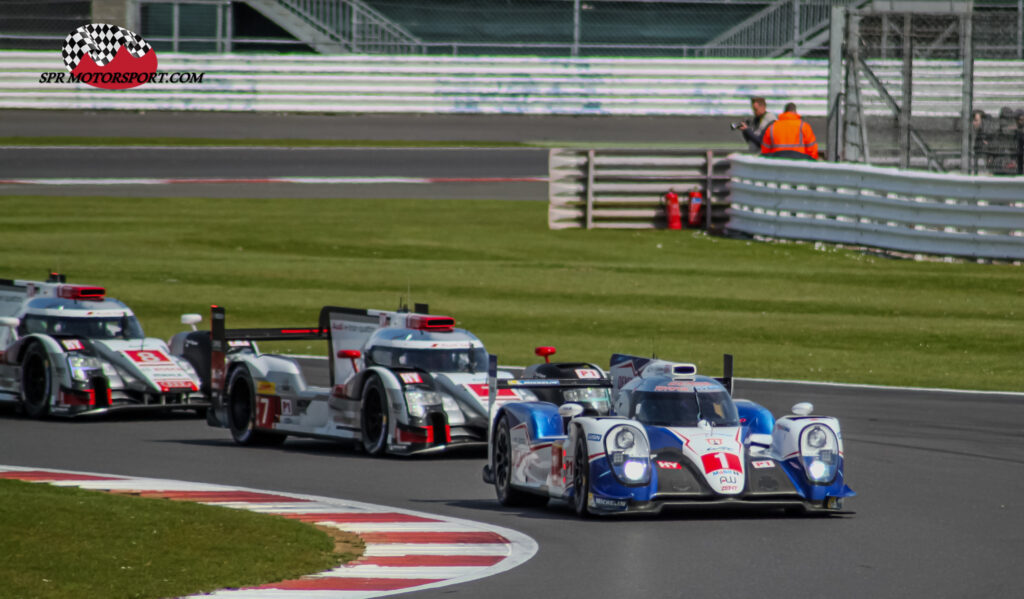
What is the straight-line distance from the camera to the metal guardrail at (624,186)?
31516mm

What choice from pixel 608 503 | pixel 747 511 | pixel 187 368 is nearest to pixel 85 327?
pixel 187 368

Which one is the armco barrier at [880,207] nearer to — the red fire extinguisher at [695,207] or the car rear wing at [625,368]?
the red fire extinguisher at [695,207]

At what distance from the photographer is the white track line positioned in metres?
9.15

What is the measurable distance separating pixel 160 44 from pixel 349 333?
93.8 ft

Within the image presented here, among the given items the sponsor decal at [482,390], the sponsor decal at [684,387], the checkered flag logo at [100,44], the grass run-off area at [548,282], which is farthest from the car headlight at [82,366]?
the checkered flag logo at [100,44]

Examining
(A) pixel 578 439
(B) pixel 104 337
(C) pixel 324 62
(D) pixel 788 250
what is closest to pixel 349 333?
(B) pixel 104 337

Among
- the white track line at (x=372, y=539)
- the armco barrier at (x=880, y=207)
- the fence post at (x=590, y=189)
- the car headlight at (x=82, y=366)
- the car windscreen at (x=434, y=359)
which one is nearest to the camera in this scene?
the white track line at (x=372, y=539)

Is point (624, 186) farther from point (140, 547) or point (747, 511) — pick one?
point (140, 547)

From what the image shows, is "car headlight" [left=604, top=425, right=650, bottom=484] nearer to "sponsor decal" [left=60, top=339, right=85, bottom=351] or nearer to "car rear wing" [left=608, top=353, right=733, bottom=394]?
"car rear wing" [left=608, top=353, right=733, bottom=394]

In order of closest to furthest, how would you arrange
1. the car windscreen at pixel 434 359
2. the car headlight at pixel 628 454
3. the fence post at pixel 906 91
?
the car headlight at pixel 628 454, the car windscreen at pixel 434 359, the fence post at pixel 906 91

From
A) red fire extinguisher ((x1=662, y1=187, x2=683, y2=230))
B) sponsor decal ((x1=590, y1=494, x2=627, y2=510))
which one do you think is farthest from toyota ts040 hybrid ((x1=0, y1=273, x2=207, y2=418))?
red fire extinguisher ((x1=662, y1=187, x2=683, y2=230))

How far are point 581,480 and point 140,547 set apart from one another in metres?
3.05

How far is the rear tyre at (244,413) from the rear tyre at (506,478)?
410cm

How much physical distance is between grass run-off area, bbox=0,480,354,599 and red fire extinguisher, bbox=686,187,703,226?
2113 cm
